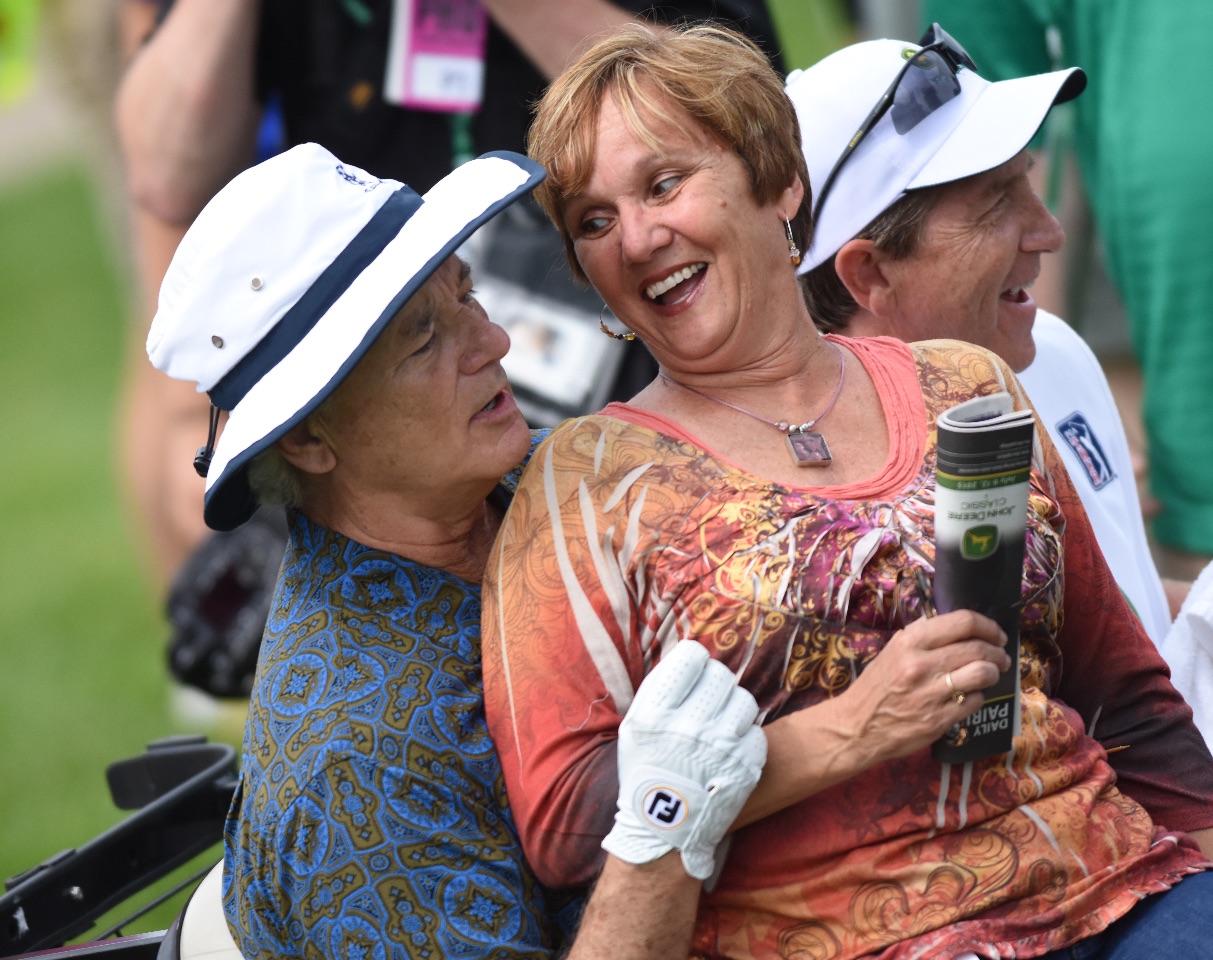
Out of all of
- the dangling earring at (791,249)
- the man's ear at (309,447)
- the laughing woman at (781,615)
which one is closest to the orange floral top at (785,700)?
the laughing woman at (781,615)

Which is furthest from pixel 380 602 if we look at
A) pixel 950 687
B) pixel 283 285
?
pixel 950 687

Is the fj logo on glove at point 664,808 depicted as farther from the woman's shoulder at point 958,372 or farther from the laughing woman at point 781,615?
the woman's shoulder at point 958,372

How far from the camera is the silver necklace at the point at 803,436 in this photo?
2.23 metres

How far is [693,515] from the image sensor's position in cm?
211

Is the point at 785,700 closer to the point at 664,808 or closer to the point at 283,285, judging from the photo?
the point at 664,808

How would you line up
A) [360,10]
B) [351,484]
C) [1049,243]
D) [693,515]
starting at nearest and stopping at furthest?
[693,515] → [351,484] → [1049,243] → [360,10]

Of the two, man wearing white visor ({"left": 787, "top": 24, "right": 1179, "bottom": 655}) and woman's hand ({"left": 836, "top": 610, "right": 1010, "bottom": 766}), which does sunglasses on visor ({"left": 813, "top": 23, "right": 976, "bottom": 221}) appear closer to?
man wearing white visor ({"left": 787, "top": 24, "right": 1179, "bottom": 655})

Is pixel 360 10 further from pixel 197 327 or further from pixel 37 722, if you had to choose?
pixel 37 722

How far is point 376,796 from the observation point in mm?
2023

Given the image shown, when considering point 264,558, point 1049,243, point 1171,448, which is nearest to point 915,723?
point 1049,243

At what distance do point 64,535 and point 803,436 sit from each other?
145 inches

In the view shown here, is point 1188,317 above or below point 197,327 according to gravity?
below

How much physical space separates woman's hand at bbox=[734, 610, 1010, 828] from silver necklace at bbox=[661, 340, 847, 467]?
0.33 m

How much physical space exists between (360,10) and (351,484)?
74.5 inches
